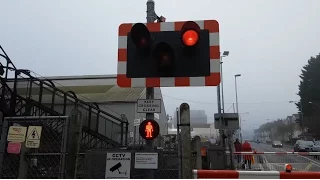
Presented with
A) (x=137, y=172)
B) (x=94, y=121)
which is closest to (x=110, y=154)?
(x=137, y=172)

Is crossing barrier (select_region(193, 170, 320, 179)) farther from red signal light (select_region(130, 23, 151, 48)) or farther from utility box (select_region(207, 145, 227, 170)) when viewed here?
utility box (select_region(207, 145, 227, 170))

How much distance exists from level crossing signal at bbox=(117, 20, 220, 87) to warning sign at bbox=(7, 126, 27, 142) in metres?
1.69

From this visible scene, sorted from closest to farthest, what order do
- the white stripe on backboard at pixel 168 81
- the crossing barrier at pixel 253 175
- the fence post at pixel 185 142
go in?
the crossing barrier at pixel 253 175
the fence post at pixel 185 142
the white stripe on backboard at pixel 168 81

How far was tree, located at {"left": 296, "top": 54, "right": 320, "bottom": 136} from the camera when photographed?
221 feet

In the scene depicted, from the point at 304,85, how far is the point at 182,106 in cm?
7425

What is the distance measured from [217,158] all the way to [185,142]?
378 inches

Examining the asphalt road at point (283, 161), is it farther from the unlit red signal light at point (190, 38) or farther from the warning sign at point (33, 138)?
the warning sign at point (33, 138)

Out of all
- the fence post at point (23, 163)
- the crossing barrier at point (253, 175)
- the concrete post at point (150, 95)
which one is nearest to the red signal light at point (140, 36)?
the concrete post at point (150, 95)

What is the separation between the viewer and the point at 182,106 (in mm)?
4344

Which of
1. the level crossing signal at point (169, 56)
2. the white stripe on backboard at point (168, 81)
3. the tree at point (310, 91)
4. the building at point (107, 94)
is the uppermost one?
the tree at point (310, 91)

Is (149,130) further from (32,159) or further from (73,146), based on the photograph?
(32,159)

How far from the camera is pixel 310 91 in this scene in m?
69.2

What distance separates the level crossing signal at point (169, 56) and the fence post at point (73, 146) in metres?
1.02

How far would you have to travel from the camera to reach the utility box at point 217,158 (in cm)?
1325
